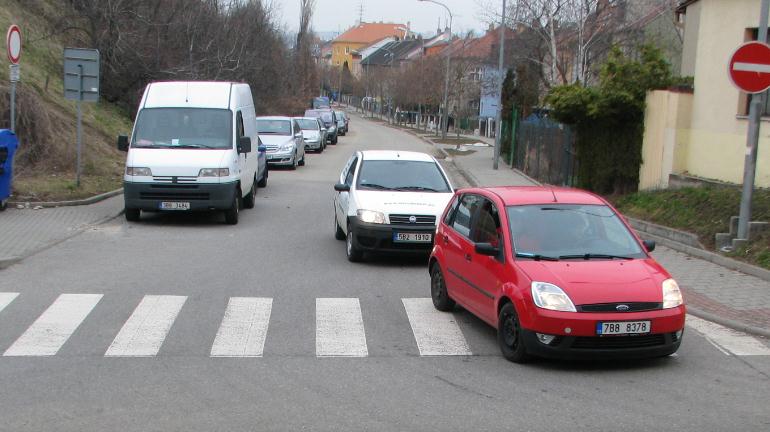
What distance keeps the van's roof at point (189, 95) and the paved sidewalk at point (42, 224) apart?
250 cm

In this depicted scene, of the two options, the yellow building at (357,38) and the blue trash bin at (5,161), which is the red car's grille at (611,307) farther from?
the yellow building at (357,38)

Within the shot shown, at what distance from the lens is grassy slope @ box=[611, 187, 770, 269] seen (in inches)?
494

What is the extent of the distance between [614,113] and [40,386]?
47.1 ft

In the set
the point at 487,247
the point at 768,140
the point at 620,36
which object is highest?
the point at 620,36

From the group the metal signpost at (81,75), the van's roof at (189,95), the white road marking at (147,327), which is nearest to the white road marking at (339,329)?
the white road marking at (147,327)

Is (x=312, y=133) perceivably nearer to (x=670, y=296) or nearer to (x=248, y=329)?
(x=248, y=329)

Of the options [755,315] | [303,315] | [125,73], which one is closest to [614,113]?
[755,315]

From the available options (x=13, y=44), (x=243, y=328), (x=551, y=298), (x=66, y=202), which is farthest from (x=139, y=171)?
(x=551, y=298)

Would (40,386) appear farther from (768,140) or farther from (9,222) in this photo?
(768,140)

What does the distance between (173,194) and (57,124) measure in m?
9.11

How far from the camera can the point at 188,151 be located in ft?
Result: 54.5

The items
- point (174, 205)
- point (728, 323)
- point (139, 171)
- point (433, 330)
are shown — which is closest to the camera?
point (433, 330)

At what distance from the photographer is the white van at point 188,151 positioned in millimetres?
16203

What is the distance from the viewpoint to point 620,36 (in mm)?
41656
